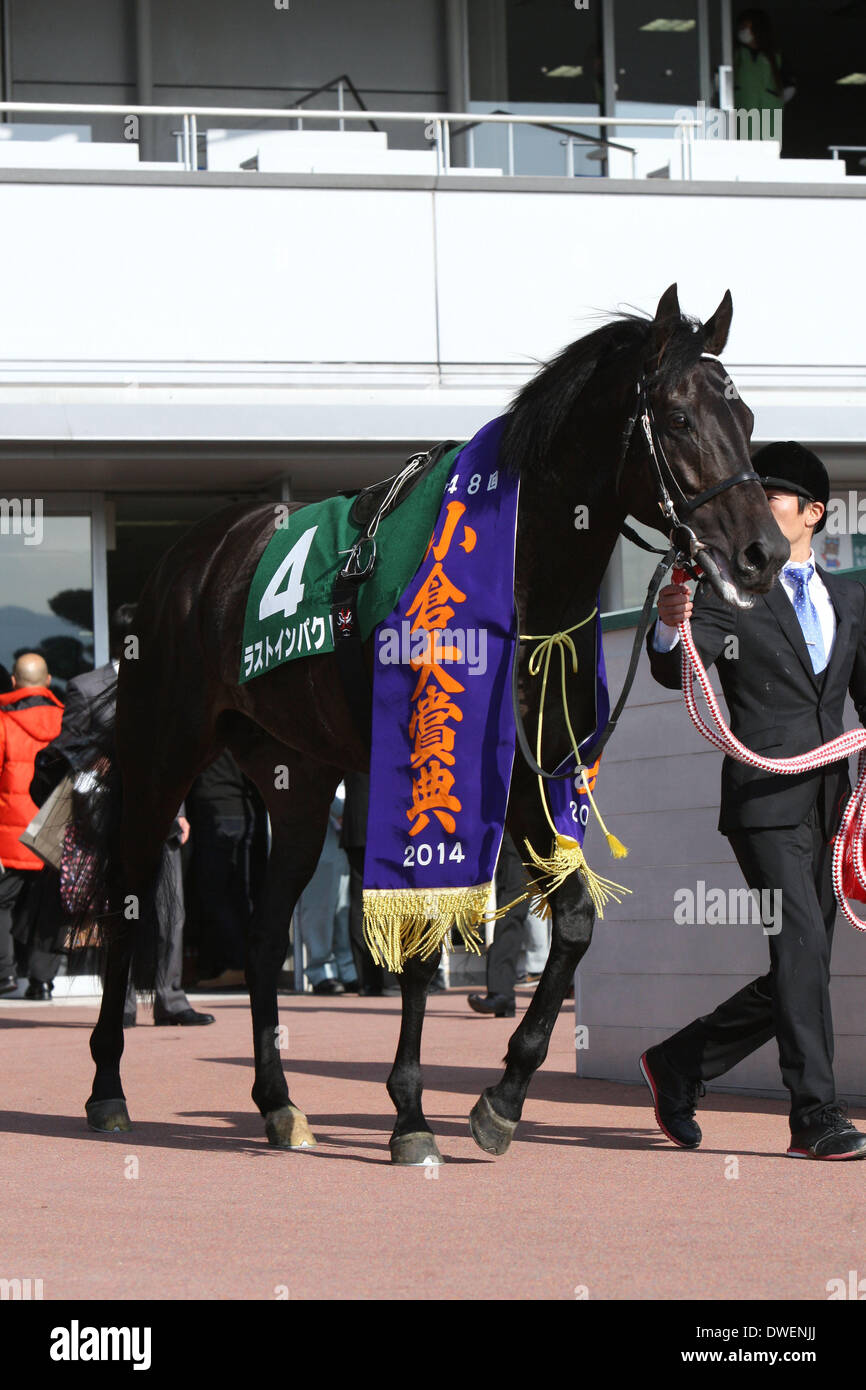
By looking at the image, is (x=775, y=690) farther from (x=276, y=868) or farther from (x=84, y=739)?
(x=84, y=739)

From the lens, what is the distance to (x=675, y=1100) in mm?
5734

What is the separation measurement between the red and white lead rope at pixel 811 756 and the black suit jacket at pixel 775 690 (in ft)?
0.16

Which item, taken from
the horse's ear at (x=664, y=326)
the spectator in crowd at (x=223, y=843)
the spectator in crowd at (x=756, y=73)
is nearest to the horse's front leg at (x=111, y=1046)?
the horse's ear at (x=664, y=326)

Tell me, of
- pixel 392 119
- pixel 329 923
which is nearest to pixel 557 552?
pixel 329 923

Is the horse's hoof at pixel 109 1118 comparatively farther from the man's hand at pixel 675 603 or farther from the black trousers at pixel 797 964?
the man's hand at pixel 675 603

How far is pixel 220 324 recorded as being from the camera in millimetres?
13898

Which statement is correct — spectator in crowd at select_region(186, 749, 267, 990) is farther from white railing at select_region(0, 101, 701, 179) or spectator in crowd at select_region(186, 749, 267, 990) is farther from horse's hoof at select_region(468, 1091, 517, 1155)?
horse's hoof at select_region(468, 1091, 517, 1155)

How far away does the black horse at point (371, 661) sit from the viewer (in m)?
5.00

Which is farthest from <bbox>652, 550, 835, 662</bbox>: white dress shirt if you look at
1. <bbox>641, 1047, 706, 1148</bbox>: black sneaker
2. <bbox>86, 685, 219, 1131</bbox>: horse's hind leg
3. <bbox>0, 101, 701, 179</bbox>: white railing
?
<bbox>0, 101, 701, 179</bbox>: white railing

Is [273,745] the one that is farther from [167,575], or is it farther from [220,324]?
[220,324]

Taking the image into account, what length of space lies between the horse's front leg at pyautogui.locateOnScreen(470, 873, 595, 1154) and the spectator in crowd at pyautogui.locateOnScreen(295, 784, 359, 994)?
7.65 m

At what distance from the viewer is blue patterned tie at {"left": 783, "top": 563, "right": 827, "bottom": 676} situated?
560 cm
